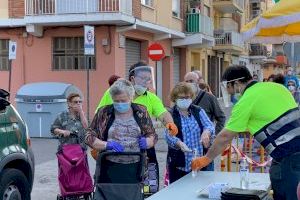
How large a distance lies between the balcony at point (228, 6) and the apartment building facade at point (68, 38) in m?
15.3

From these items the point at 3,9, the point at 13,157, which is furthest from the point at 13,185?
the point at 3,9

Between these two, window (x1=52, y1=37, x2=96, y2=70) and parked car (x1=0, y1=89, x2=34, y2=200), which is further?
window (x1=52, y1=37, x2=96, y2=70)

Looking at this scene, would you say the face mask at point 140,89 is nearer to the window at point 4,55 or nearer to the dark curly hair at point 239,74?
the dark curly hair at point 239,74

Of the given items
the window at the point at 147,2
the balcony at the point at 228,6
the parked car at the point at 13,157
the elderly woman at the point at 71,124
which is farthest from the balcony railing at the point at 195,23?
the parked car at the point at 13,157

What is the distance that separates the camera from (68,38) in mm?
21875

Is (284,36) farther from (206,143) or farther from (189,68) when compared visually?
(189,68)

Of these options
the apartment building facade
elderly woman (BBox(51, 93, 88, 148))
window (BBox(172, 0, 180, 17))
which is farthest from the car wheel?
window (BBox(172, 0, 180, 17))

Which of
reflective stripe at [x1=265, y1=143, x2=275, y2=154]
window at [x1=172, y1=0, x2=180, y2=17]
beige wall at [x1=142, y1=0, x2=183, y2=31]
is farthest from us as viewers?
window at [x1=172, y1=0, x2=180, y2=17]

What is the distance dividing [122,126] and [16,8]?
17.5 meters

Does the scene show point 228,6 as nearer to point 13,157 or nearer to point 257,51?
point 257,51

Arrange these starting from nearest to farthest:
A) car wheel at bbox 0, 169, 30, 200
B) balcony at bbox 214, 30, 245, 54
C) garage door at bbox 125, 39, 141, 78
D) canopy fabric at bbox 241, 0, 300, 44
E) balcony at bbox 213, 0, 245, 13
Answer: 1. canopy fabric at bbox 241, 0, 300, 44
2. car wheel at bbox 0, 169, 30, 200
3. garage door at bbox 125, 39, 141, 78
4. balcony at bbox 214, 30, 245, 54
5. balcony at bbox 213, 0, 245, 13

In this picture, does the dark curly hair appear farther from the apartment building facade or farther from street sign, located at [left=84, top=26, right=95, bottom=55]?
the apartment building facade

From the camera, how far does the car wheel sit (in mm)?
5830

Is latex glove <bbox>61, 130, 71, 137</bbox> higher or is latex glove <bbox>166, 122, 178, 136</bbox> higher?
latex glove <bbox>166, 122, 178, 136</bbox>
